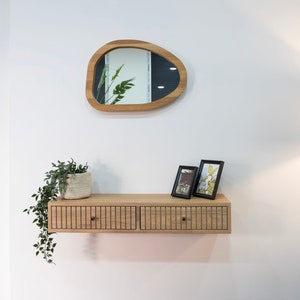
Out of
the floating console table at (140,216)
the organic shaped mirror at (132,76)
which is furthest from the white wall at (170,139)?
the floating console table at (140,216)

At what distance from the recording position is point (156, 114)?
1.41 metres

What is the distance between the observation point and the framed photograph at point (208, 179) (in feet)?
4.09

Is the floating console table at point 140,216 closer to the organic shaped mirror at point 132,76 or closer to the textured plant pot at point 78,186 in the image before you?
the textured plant pot at point 78,186

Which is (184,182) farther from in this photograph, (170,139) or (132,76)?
(132,76)

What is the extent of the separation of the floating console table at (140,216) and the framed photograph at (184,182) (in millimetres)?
56

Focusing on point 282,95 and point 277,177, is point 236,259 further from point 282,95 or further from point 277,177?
point 282,95

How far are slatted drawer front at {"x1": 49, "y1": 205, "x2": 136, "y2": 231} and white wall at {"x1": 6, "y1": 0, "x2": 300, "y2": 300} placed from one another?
23 centimetres

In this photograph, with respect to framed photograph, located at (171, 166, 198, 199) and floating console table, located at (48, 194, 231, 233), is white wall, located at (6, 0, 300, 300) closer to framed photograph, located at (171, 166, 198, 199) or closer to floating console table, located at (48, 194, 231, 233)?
framed photograph, located at (171, 166, 198, 199)

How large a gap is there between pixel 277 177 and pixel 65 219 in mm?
1130

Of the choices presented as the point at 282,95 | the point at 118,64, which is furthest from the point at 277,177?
the point at 118,64

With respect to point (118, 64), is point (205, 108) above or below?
below

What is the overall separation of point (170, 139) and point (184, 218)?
44 centimetres
